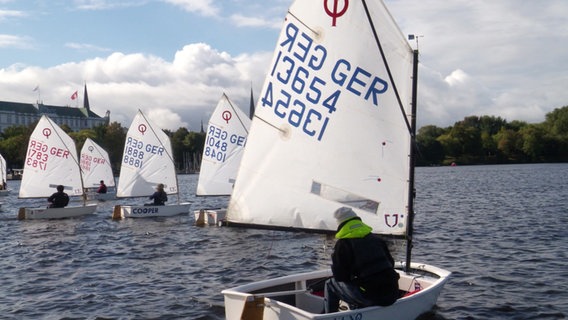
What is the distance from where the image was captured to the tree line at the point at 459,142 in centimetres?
13800

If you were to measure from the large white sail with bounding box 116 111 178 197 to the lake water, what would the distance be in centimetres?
448

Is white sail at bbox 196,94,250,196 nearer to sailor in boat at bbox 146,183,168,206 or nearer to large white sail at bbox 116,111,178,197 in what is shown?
sailor in boat at bbox 146,183,168,206

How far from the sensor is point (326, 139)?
1094cm

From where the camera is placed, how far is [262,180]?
11.0 meters

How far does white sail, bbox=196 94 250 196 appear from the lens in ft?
100

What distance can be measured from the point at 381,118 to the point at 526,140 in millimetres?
141478

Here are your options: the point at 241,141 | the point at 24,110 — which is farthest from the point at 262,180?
the point at 24,110

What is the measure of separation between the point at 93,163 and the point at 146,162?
17.1 meters

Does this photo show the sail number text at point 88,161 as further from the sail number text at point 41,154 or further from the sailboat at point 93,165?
the sail number text at point 41,154

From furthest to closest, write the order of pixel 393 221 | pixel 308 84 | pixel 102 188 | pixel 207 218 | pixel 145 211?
pixel 102 188, pixel 145 211, pixel 207 218, pixel 393 221, pixel 308 84

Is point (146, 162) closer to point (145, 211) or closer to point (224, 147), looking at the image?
point (145, 211)

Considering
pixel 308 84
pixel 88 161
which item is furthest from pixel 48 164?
pixel 308 84

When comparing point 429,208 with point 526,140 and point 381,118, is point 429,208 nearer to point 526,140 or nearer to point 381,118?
point 381,118

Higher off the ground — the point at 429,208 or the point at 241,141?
the point at 241,141
